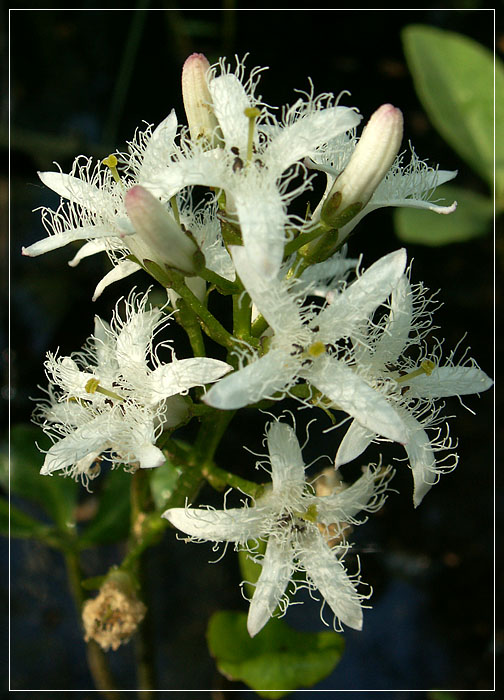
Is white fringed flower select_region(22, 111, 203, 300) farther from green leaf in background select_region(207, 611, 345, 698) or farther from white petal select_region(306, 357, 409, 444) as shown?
green leaf in background select_region(207, 611, 345, 698)

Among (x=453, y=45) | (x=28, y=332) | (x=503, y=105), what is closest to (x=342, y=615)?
(x=28, y=332)

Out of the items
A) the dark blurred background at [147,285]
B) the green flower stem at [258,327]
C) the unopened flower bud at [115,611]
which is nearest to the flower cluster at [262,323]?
the green flower stem at [258,327]

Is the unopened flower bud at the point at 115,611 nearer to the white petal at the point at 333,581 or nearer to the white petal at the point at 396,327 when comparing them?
the white petal at the point at 333,581

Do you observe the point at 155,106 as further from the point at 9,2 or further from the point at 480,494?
the point at 480,494

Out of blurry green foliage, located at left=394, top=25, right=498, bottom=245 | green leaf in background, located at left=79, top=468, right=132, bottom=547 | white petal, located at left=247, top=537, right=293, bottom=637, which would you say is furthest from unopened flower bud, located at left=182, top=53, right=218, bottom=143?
blurry green foliage, located at left=394, top=25, right=498, bottom=245

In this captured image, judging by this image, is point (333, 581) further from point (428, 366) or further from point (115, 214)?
point (115, 214)

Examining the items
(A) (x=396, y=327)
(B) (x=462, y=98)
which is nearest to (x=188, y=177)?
(A) (x=396, y=327)
